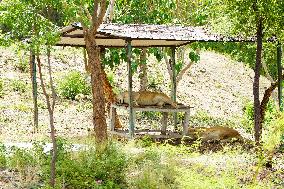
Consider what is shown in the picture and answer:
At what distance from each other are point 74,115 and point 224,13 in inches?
322

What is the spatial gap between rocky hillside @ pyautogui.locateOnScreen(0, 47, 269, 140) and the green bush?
0.38 metres

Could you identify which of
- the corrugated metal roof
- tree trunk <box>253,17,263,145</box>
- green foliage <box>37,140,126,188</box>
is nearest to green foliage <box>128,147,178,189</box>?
green foliage <box>37,140,126,188</box>

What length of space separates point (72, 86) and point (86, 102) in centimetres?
80

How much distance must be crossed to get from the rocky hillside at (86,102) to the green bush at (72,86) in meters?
0.38

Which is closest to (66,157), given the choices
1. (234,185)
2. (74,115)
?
(234,185)

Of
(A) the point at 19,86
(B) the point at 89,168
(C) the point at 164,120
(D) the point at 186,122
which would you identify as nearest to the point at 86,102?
(A) the point at 19,86

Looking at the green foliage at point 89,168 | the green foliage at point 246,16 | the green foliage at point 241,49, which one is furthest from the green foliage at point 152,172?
the green foliage at point 241,49

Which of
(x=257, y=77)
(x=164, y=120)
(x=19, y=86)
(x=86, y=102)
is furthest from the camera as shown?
(x=86, y=102)

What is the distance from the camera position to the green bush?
61.0 feet

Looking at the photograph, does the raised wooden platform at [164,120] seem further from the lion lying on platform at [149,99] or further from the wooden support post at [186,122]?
the lion lying on platform at [149,99]

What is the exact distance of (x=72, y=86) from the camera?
18703 mm

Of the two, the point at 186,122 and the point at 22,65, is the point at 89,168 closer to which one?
the point at 186,122

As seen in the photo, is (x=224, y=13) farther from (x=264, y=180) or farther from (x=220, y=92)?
(x=220, y=92)

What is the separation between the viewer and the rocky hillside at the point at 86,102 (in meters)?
15.0
